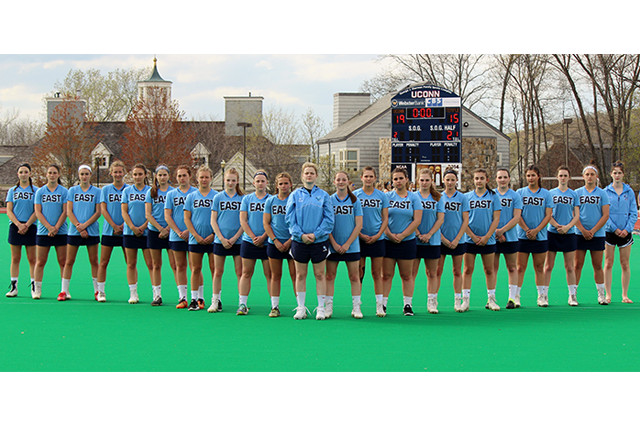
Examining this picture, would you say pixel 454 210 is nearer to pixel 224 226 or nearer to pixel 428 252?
pixel 428 252

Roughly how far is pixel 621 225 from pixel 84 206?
7819mm

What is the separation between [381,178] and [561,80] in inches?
555

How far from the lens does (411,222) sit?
29.8ft

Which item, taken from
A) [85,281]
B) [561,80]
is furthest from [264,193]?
[561,80]

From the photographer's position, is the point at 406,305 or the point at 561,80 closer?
the point at 406,305

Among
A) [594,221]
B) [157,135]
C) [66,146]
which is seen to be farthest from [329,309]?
[66,146]

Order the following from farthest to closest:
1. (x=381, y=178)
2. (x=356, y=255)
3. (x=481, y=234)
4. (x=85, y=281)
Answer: (x=381, y=178) < (x=85, y=281) < (x=481, y=234) < (x=356, y=255)

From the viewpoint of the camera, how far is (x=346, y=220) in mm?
8781

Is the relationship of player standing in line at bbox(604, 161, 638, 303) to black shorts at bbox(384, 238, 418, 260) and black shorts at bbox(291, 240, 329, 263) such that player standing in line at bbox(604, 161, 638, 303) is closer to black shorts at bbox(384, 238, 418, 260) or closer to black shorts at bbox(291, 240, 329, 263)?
black shorts at bbox(384, 238, 418, 260)

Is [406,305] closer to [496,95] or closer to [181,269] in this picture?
[181,269]

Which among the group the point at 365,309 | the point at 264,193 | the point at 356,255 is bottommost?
the point at 365,309

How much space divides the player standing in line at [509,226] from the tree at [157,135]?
4749 centimetres

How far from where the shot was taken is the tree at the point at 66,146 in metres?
55.6

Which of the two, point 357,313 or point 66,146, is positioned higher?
point 66,146
